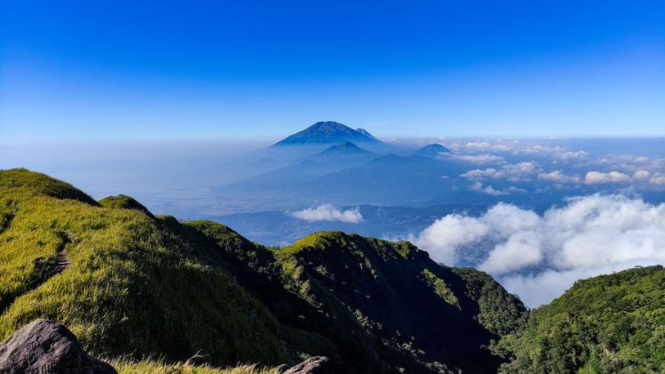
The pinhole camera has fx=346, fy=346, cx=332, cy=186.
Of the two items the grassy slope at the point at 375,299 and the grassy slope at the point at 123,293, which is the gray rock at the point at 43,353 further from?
the grassy slope at the point at 375,299

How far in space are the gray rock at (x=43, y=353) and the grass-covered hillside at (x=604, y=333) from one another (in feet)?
307

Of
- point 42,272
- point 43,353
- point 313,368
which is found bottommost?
point 313,368

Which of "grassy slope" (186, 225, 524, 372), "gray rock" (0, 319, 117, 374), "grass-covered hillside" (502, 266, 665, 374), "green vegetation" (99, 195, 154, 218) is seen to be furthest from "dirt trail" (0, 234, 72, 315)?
"grass-covered hillside" (502, 266, 665, 374)

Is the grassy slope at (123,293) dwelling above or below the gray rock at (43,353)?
below

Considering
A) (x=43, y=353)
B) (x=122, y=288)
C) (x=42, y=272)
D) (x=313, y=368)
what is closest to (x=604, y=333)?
(x=313, y=368)

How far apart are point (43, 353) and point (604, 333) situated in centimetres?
10987

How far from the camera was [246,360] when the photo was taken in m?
11.8

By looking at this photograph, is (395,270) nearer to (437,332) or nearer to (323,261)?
(437,332)

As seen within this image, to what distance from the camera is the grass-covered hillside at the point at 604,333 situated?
73.1 m

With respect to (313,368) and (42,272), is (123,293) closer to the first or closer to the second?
(42,272)

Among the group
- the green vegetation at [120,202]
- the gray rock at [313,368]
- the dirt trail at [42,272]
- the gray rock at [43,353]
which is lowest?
the green vegetation at [120,202]

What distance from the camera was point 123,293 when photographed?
10953mm

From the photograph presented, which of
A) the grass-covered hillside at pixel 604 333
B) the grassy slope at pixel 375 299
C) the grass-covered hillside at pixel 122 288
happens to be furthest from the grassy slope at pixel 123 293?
the grass-covered hillside at pixel 604 333

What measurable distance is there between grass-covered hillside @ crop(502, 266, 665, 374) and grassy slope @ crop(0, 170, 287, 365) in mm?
87796
